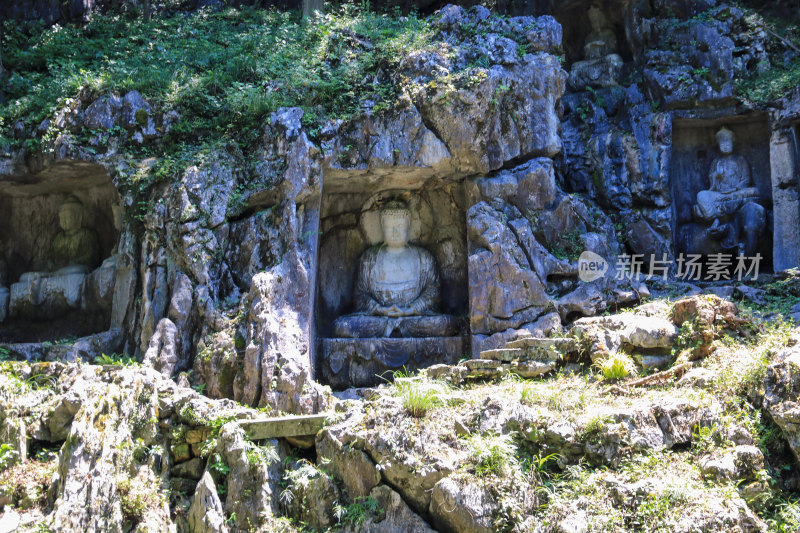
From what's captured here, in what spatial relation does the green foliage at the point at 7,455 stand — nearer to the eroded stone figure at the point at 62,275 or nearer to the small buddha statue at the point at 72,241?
the eroded stone figure at the point at 62,275

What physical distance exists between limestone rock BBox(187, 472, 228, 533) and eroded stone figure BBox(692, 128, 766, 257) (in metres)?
9.81

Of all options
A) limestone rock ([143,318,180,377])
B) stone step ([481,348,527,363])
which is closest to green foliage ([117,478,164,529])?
limestone rock ([143,318,180,377])

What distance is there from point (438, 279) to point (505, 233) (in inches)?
70.3

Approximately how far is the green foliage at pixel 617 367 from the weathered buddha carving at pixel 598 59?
792 centimetres

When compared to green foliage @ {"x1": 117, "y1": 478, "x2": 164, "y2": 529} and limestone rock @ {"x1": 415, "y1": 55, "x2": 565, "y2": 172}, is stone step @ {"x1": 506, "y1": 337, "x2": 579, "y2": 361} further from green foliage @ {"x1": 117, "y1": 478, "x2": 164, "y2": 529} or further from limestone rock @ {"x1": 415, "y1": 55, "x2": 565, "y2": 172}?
green foliage @ {"x1": 117, "y1": 478, "x2": 164, "y2": 529}

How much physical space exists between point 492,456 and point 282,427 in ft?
7.33

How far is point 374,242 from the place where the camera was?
13766 millimetres

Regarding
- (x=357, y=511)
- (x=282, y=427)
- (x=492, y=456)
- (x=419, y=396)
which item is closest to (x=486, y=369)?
(x=419, y=396)

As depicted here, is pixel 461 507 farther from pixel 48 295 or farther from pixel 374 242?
pixel 48 295

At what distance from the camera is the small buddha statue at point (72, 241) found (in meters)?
14.0

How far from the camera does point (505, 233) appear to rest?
1216 centimetres

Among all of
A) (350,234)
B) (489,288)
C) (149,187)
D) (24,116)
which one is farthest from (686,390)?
(24,116)

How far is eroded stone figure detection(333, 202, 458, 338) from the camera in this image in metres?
12.5

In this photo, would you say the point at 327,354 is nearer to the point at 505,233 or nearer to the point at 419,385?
the point at 505,233
